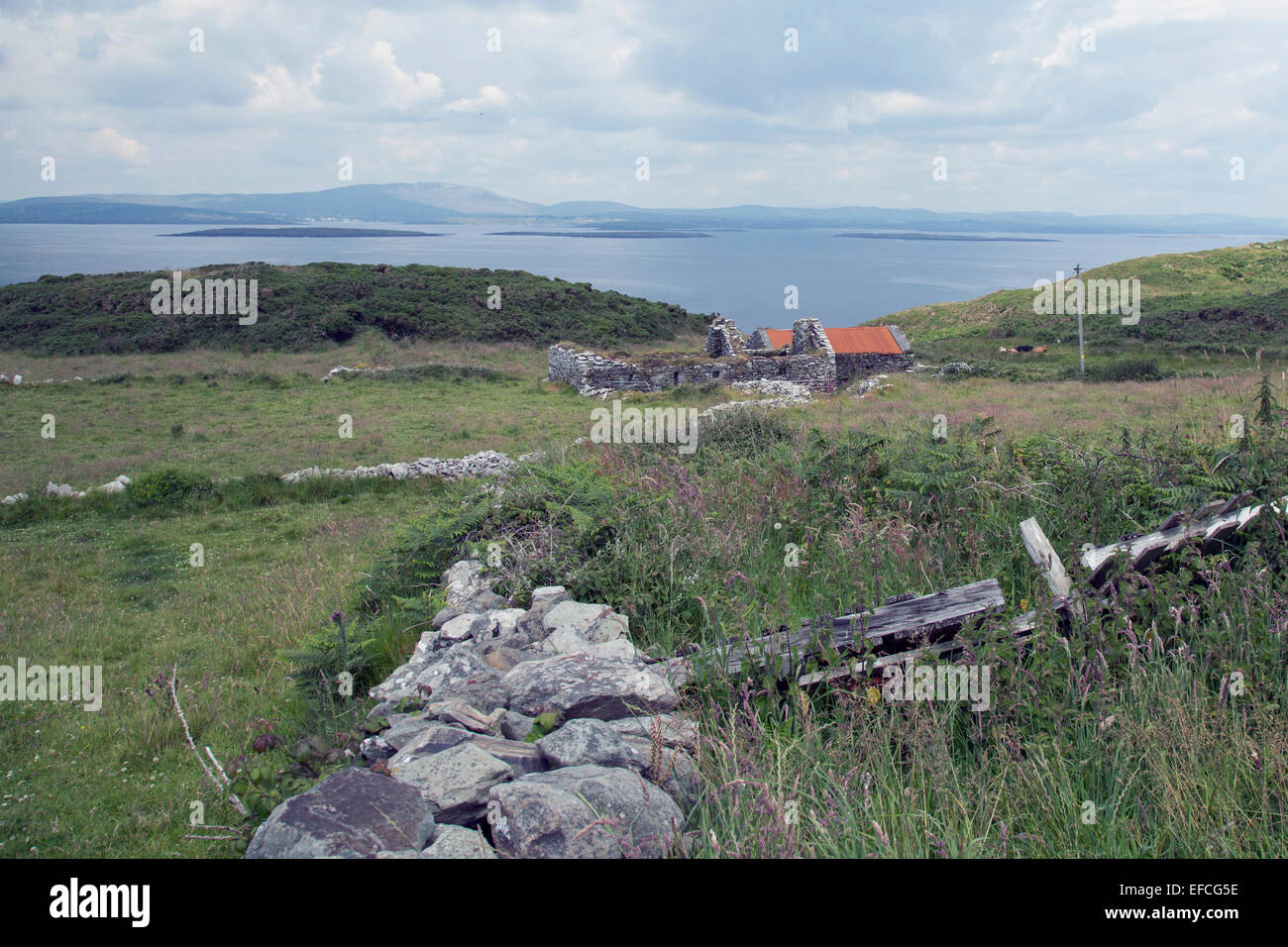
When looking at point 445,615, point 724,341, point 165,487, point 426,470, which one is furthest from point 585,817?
point 724,341

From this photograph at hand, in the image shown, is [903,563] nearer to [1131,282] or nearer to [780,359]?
[780,359]

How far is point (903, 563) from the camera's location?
533 cm

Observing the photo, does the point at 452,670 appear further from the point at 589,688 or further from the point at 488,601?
the point at 488,601

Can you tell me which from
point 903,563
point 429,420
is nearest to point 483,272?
point 429,420

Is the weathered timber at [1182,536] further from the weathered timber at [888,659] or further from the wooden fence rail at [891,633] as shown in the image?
the weathered timber at [888,659]

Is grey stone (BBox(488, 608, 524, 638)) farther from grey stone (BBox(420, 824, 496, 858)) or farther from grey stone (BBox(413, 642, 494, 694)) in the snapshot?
grey stone (BBox(420, 824, 496, 858))

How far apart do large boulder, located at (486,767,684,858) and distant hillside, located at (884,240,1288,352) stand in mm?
42045

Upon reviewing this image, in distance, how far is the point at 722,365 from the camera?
2739 centimetres

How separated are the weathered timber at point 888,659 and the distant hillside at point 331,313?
1550 inches

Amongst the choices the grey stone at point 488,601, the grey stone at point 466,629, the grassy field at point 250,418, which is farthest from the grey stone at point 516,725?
the grassy field at point 250,418

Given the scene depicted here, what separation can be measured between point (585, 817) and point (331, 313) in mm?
43844

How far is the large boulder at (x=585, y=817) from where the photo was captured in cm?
269

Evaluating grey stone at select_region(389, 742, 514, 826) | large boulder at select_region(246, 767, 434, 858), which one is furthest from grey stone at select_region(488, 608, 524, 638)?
large boulder at select_region(246, 767, 434, 858)

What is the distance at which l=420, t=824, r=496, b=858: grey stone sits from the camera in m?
2.68
